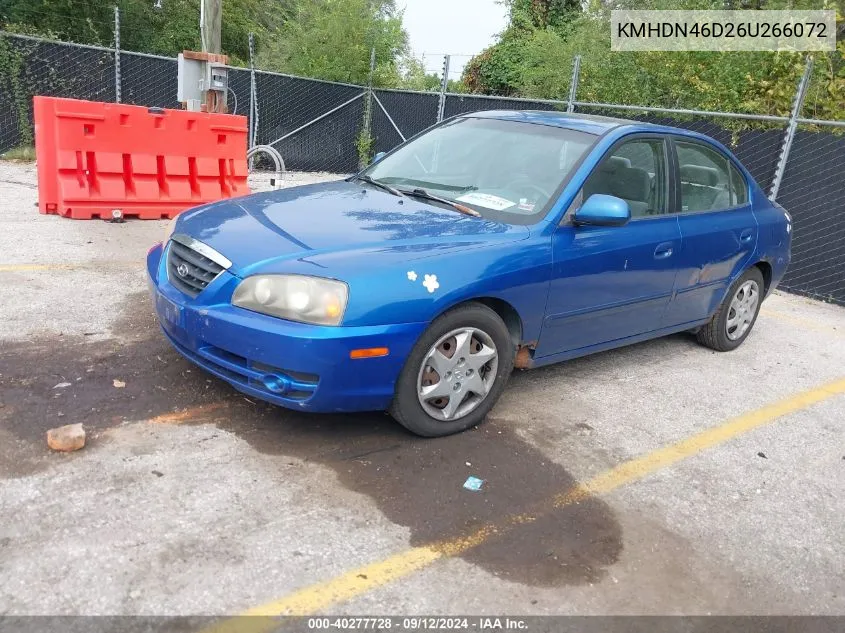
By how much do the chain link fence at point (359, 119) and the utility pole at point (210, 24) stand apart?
1414mm

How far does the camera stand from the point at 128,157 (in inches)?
313

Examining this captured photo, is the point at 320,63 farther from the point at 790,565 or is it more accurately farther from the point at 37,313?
the point at 790,565

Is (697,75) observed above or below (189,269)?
above

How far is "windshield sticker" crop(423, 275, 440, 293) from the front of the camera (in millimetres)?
3496

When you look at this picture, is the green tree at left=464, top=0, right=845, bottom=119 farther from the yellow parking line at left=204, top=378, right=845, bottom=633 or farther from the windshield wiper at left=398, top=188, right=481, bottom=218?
the windshield wiper at left=398, top=188, right=481, bottom=218

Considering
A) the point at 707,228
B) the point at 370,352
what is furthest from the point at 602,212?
the point at 370,352

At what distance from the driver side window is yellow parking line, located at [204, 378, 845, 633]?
1424mm

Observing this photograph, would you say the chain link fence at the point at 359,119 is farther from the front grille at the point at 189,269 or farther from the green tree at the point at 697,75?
the front grille at the point at 189,269

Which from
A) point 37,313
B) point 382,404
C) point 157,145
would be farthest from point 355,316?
point 157,145

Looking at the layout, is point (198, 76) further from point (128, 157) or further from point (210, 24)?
point (128, 157)

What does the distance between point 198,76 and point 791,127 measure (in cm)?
783

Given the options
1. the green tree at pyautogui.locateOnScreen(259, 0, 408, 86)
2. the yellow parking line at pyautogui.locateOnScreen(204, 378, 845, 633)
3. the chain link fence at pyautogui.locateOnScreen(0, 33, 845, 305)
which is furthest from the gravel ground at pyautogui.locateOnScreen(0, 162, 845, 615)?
the green tree at pyautogui.locateOnScreen(259, 0, 408, 86)

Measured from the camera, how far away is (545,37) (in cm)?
2036

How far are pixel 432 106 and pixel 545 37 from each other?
781 centimetres
